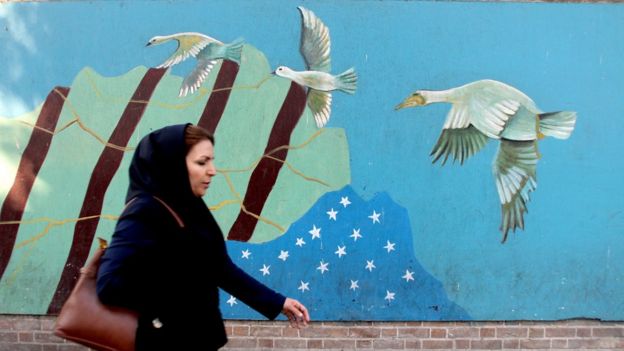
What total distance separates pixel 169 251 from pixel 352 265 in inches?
104

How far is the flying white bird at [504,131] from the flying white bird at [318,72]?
45 cm

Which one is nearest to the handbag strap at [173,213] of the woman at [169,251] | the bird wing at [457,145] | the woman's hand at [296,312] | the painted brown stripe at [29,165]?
the woman at [169,251]

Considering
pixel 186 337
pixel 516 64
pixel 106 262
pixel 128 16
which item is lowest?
pixel 186 337

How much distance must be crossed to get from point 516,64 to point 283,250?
2157mm

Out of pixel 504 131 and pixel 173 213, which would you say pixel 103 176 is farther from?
pixel 504 131

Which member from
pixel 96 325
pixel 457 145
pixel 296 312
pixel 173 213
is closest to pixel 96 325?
pixel 96 325

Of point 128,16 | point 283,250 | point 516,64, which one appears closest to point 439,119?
point 516,64

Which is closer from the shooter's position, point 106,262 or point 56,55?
point 106,262

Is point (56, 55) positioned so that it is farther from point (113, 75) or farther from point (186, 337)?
point (186, 337)

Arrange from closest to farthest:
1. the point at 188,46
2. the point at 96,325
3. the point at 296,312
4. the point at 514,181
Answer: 1. the point at 96,325
2. the point at 296,312
3. the point at 514,181
4. the point at 188,46

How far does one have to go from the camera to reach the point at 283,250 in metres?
4.99

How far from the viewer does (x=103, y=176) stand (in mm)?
5074

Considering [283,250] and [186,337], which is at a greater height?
[283,250]

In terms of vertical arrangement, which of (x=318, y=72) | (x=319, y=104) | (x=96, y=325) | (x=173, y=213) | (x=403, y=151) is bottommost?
(x=96, y=325)
